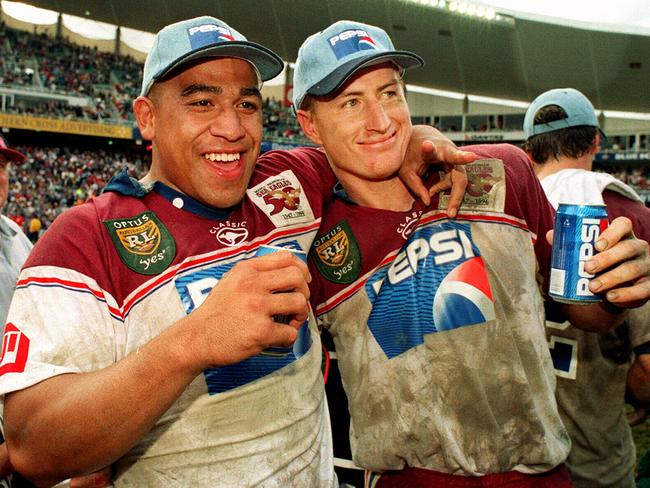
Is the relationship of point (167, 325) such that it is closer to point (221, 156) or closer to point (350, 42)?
point (221, 156)

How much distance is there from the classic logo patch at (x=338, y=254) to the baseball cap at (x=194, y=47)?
0.70 meters

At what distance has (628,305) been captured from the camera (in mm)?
1710

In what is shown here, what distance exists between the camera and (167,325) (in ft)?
5.55

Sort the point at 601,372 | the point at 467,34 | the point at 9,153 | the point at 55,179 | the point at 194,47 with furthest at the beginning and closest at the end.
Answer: the point at 467,34 < the point at 55,179 < the point at 9,153 < the point at 601,372 < the point at 194,47

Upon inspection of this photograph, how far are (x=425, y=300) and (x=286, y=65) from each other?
97.7 ft

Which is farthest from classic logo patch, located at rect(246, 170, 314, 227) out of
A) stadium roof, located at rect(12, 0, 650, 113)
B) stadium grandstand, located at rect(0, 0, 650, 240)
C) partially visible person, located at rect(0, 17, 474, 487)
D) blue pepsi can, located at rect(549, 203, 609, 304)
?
stadium roof, located at rect(12, 0, 650, 113)

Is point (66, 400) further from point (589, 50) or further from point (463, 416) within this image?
point (589, 50)

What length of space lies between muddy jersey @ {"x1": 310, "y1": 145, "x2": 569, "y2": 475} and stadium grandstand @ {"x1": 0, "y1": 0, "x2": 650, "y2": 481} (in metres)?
24.1

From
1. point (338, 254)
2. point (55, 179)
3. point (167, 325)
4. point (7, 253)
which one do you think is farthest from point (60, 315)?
point (55, 179)

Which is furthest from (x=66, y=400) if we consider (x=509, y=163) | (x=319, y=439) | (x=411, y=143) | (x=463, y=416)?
(x=509, y=163)

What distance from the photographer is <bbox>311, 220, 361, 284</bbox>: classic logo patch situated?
2.15 m

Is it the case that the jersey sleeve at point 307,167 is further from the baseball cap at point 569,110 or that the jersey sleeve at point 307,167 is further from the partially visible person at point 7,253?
the partially visible person at point 7,253

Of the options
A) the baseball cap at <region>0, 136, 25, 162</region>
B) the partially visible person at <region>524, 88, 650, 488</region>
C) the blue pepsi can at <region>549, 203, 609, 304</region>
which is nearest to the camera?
the blue pepsi can at <region>549, 203, 609, 304</region>

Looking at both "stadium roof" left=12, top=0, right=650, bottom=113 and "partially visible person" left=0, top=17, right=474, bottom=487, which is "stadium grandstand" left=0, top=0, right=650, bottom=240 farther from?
"partially visible person" left=0, top=17, right=474, bottom=487
